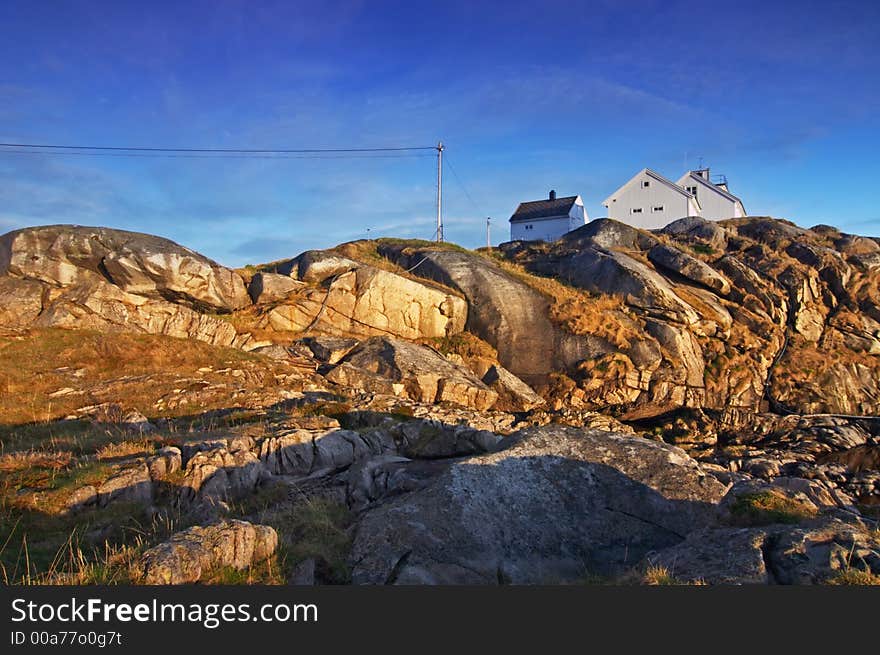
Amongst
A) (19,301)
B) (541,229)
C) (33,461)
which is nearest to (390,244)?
(19,301)

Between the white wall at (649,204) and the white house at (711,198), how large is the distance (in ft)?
8.74

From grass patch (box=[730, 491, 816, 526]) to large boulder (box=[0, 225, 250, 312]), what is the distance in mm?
24194

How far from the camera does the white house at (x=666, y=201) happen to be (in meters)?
57.0

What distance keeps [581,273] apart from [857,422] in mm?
15885

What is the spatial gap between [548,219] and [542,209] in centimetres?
208

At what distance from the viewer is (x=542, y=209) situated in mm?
62938

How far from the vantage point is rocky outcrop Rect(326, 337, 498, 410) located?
23.9 meters

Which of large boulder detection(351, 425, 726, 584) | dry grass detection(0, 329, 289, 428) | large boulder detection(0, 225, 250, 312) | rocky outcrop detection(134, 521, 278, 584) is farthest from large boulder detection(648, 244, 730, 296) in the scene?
rocky outcrop detection(134, 521, 278, 584)

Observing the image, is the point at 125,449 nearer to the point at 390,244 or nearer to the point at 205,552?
the point at 205,552

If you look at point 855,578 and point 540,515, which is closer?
point 855,578

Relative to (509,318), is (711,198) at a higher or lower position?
higher

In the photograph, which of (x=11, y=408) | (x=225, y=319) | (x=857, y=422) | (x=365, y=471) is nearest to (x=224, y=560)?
(x=365, y=471)

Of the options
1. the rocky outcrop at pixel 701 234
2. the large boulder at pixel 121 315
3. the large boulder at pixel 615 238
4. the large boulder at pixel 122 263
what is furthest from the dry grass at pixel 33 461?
the rocky outcrop at pixel 701 234

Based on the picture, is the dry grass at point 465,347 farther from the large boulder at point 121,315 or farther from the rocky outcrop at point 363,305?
the large boulder at point 121,315
